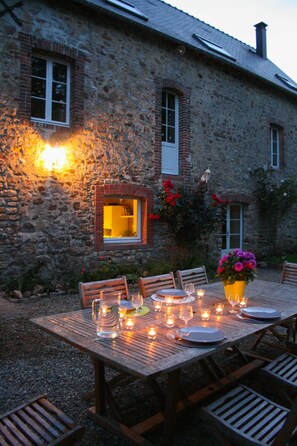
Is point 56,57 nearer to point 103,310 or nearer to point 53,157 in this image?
point 53,157

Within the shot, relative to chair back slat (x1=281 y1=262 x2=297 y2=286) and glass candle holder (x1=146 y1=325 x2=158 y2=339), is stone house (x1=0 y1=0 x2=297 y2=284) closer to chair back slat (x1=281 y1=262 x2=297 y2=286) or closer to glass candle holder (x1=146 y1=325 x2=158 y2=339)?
chair back slat (x1=281 y1=262 x2=297 y2=286)

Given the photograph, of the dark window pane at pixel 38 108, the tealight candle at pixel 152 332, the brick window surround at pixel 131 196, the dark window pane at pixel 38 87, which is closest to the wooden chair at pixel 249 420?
the tealight candle at pixel 152 332

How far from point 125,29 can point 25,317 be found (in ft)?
21.1

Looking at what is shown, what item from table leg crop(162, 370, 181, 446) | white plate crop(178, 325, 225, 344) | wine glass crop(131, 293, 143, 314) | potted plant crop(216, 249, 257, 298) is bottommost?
table leg crop(162, 370, 181, 446)

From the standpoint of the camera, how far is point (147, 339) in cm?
228

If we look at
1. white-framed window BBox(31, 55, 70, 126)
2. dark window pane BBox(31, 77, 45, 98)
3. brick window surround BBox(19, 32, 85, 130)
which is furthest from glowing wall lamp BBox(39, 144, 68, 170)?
dark window pane BBox(31, 77, 45, 98)

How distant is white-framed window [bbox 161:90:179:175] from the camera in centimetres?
884

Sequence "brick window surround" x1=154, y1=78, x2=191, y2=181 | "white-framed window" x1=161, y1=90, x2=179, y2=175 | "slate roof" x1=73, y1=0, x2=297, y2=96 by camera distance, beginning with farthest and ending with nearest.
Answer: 1. "white-framed window" x1=161, y1=90, x2=179, y2=175
2. "brick window surround" x1=154, y1=78, x2=191, y2=181
3. "slate roof" x1=73, y1=0, x2=297, y2=96

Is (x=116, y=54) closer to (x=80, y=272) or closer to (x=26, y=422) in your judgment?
(x=80, y=272)

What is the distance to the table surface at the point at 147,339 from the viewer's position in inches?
76.0

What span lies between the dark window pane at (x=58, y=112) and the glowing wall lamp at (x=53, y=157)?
26.1 inches

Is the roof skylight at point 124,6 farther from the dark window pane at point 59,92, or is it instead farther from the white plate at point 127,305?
the white plate at point 127,305

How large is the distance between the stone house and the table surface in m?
4.17

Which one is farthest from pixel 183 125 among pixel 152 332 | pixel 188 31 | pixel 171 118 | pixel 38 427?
pixel 38 427
